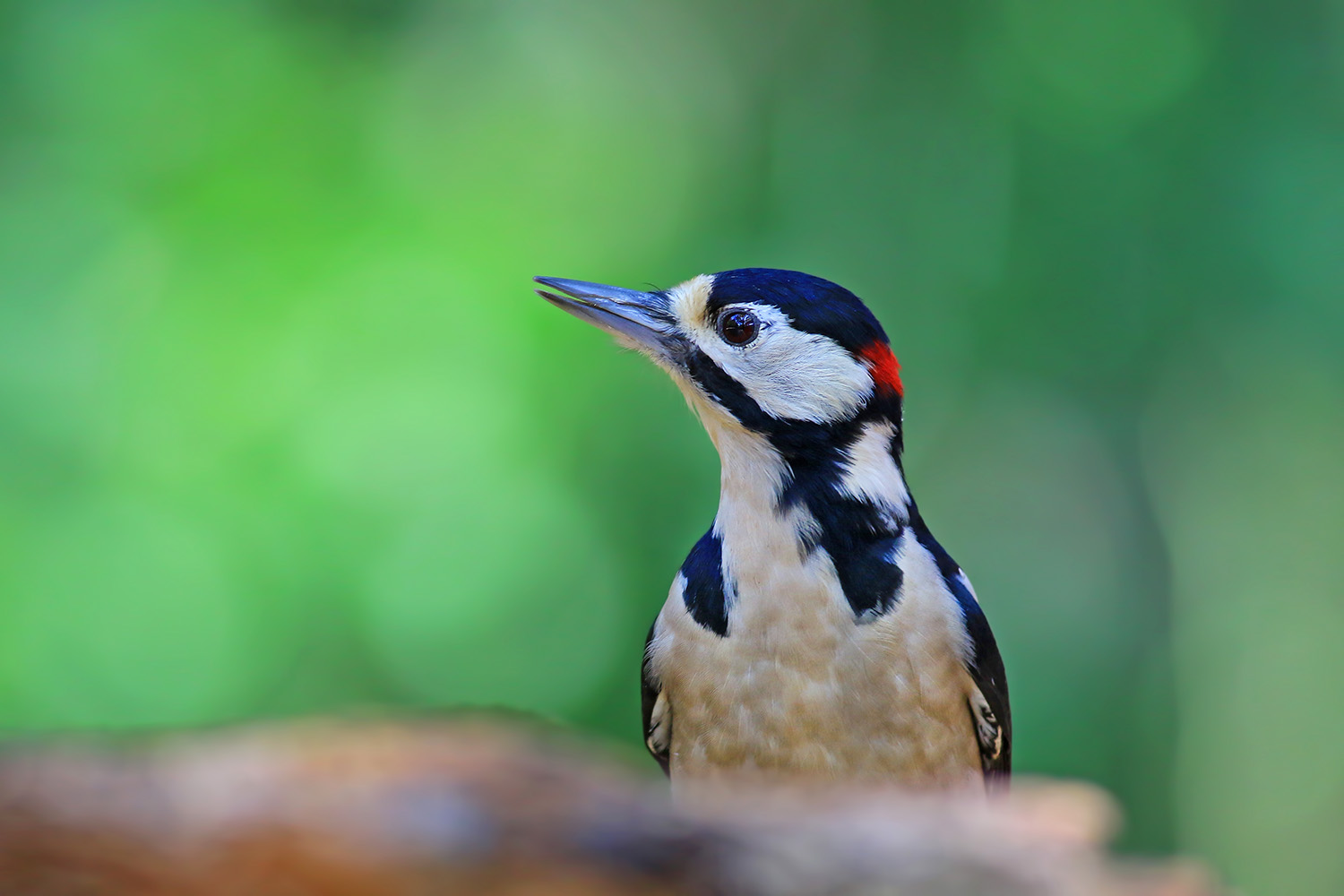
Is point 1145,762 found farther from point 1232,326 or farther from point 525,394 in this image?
point 525,394

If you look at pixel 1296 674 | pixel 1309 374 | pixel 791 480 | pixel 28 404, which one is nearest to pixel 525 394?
pixel 28 404

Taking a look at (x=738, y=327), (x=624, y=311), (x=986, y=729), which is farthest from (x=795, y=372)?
(x=986, y=729)

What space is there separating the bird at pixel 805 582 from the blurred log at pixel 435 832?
149 centimetres

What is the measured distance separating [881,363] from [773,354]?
23 centimetres

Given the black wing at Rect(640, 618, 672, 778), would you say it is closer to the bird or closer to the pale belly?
the bird

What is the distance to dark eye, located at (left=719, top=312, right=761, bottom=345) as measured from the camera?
2785mm

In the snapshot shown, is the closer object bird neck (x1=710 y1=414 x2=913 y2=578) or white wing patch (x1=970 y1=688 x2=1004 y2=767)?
bird neck (x1=710 y1=414 x2=913 y2=578)

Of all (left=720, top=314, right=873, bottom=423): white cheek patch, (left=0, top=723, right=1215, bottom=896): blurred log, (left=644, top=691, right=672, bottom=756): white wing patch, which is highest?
(left=720, top=314, right=873, bottom=423): white cheek patch

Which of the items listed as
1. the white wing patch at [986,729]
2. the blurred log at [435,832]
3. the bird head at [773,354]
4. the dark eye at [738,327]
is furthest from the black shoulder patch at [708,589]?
the blurred log at [435,832]

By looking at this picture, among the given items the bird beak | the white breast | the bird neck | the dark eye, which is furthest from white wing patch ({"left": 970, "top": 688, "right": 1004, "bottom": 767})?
Answer: the bird beak

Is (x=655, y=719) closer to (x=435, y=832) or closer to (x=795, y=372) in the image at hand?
(x=795, y=372)

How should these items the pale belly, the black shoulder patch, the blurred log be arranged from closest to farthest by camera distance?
1. the blurred log
2. the pale belly
3. the black shoulder patch

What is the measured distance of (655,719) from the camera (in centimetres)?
291

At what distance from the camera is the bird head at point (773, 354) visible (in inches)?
106
